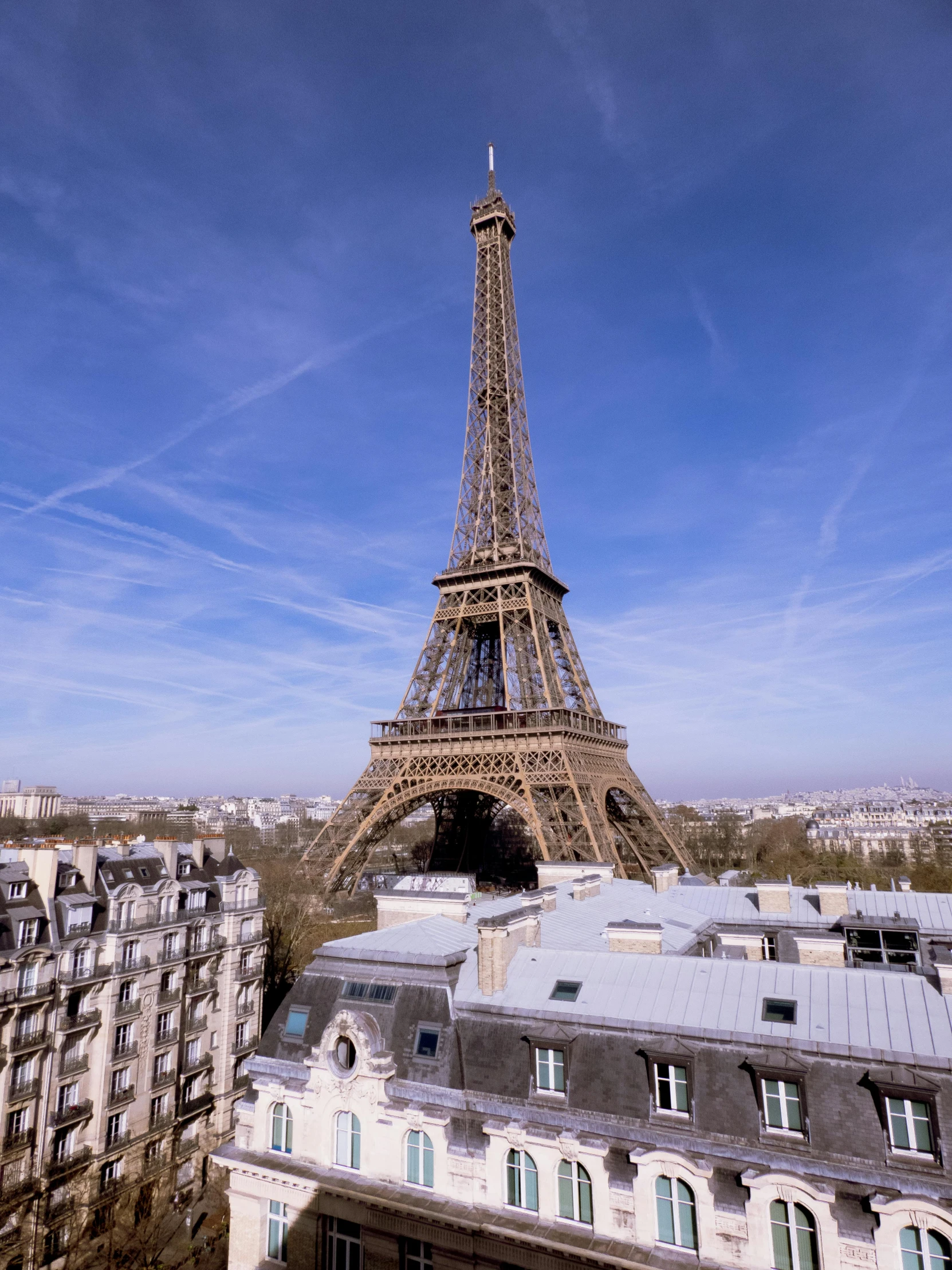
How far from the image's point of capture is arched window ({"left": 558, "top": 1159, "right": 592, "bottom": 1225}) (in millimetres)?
12594

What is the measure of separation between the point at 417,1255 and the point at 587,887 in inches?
441

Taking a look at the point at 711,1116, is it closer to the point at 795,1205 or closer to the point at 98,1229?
the point at 795,1205

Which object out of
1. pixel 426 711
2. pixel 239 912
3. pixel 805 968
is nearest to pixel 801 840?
pixel 426 711

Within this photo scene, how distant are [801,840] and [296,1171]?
377ft

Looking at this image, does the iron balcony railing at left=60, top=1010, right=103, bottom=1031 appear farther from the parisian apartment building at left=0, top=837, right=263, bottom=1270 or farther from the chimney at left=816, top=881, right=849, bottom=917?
the chimney at left=816, top=881, right=849, bottom=917

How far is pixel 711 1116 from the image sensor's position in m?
12.2

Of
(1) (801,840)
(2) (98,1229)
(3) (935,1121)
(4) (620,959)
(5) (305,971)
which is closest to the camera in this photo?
(3) (935,1121)

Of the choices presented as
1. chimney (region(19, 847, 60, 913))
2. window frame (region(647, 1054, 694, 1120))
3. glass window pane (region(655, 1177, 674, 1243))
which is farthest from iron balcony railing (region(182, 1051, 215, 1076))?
window frame (region(647, 1054, 694, 1120))

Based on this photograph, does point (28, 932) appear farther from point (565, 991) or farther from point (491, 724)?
point (491, 724)

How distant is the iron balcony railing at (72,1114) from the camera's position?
22688 millimetres

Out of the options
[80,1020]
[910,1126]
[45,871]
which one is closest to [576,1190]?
[910,1126]

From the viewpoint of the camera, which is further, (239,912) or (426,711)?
(426,711)

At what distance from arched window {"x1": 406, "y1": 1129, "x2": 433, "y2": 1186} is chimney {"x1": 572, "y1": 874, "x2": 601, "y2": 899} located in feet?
32.2

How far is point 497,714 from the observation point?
4678 centimetres
